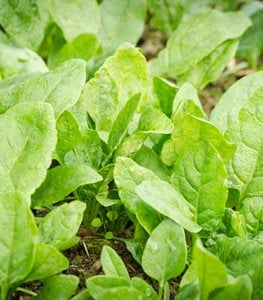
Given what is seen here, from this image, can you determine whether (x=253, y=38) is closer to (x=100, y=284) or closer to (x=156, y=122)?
(x=156, y=122)

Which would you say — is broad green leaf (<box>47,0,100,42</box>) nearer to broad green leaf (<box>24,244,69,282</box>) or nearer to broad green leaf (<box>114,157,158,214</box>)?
broad green leaf (<box>114,157,158,214</box>)

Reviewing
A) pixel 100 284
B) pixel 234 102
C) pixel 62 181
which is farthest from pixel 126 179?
pixel 234 102

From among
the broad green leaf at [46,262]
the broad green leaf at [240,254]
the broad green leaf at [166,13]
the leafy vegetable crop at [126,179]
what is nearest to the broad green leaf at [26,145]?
the leafy vegetable crop at [126,179]

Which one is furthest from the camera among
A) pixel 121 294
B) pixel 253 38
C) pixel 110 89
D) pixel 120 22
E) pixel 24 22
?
pixel 253 38

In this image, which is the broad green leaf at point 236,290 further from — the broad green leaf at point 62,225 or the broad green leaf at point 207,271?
the broad green leaf at point 62,225

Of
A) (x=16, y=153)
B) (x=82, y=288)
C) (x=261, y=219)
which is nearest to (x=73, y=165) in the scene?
(x=16, y=153)

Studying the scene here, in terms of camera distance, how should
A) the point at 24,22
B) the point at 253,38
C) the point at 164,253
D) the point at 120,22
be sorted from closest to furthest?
the point at 164,253 < the point at 24,22 < the point at 120,22 < the point at 253,38
